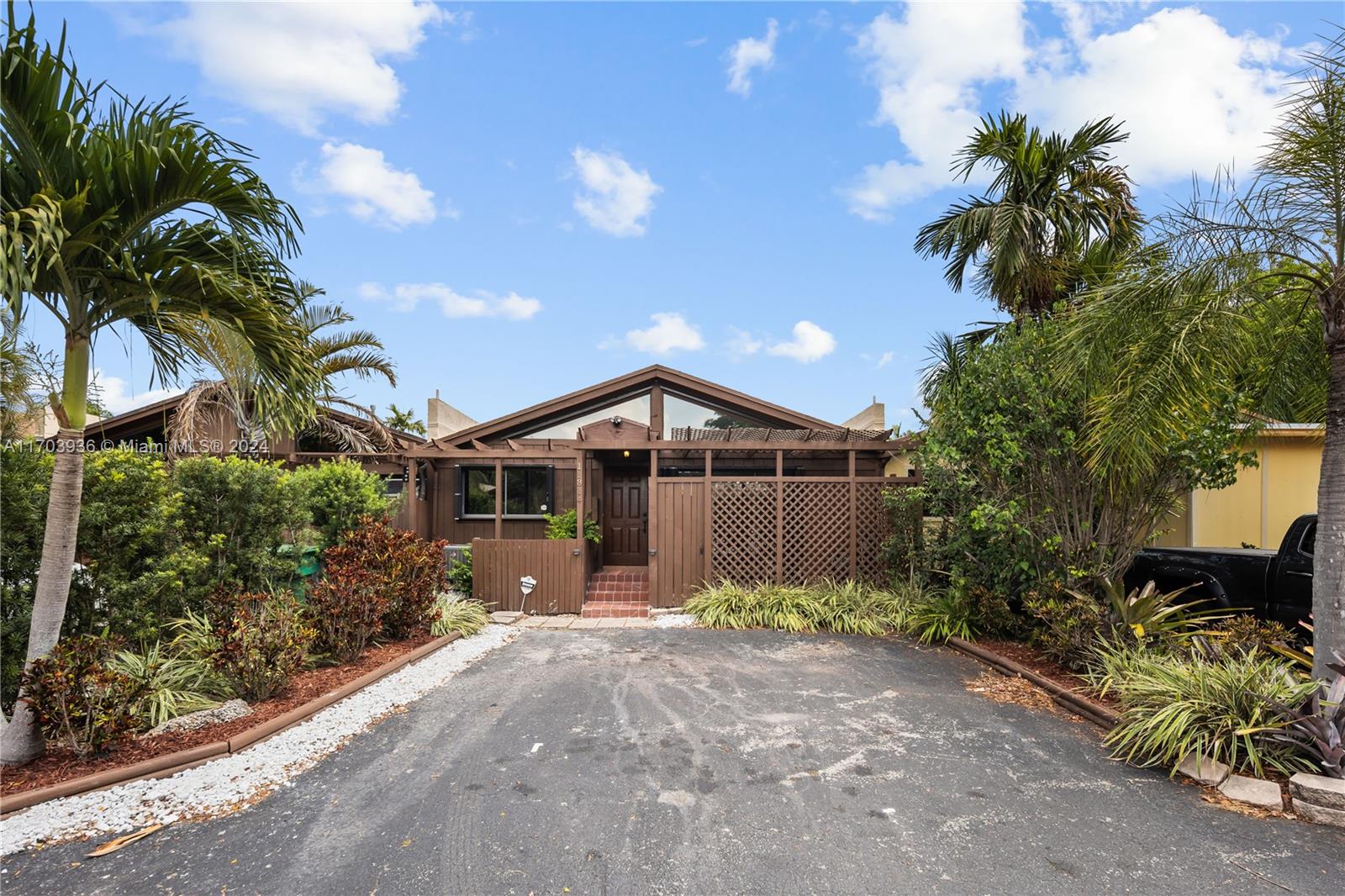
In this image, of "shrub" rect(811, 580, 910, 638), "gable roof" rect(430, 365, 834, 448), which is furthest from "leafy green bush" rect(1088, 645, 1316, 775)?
"gable roof" rect(430, 365, 834, 448)

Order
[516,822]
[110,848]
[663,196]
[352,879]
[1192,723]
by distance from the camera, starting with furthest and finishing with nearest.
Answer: [663,196], [1192,723], [516,822], [110,848], [352,879]

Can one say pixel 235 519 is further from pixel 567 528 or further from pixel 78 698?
pixel 567 528

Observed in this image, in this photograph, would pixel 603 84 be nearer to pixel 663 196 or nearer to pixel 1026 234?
pixel 663 196

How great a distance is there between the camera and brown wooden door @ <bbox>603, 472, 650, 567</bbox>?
13.2 metres

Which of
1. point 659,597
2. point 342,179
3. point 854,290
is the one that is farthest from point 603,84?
point 659,597

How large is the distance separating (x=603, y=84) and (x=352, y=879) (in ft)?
34.9

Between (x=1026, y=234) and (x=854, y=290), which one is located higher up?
(x=854, y=290)

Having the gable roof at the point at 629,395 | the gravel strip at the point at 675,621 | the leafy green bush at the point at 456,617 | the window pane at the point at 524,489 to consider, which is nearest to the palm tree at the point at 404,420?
the window pane at the point at 524,489

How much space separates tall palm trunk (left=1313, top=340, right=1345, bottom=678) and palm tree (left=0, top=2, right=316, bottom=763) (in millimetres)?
7290

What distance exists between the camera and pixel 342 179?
415 inches

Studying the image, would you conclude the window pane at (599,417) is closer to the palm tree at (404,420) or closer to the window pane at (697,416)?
the window pane at (697,416)

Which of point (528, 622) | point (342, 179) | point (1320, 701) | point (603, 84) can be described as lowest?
point (528, 622)

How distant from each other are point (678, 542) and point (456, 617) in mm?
3637

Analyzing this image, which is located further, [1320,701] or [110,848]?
[1320,701]
